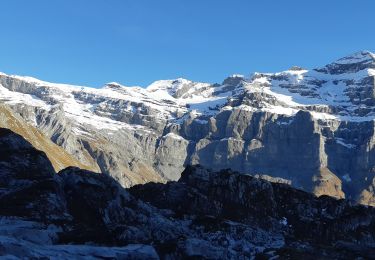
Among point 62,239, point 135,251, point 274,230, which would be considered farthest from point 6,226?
point 274,230

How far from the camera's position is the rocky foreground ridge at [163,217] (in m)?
58.0

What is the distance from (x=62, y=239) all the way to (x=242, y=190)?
222 ft

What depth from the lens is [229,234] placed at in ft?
279

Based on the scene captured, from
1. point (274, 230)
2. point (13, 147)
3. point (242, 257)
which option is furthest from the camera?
point (274, 230)

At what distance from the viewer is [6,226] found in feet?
193

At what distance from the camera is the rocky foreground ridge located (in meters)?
58.0

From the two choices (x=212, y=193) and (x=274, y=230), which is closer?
(x=274, y=230)

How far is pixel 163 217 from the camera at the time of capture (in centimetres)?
8656

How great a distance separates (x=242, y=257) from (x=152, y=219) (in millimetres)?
14451

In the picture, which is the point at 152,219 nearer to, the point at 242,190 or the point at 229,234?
the point at 229,234

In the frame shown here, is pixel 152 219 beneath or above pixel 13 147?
beneath

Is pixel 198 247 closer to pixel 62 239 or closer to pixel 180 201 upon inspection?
pixel 62 239

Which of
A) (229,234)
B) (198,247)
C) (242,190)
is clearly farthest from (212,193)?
(198,247)

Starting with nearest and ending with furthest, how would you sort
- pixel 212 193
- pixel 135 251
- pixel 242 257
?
pixel 135 251 → pixel 242 257 → pixel 212 193
